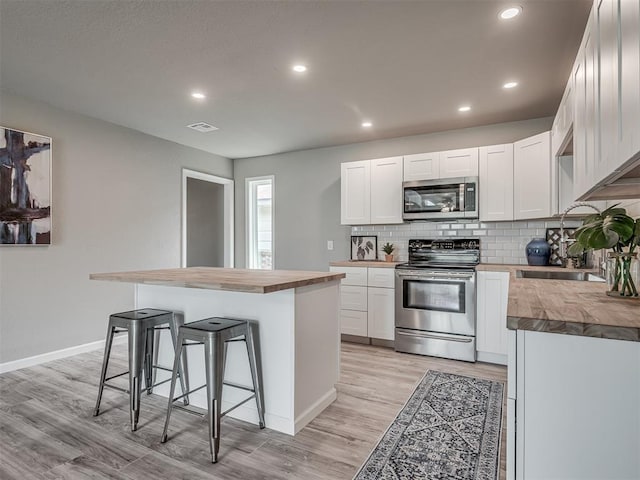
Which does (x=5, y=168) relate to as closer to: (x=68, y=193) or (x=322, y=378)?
(x=68, y=193)

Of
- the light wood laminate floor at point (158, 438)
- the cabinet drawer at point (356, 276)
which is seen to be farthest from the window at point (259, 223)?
the light wood laminate floor at point (158, 438)

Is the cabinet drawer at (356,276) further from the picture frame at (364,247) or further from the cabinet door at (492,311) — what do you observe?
the cabinet door at (492,311)

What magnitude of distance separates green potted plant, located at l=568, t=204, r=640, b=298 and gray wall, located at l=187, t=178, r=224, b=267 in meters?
5.67

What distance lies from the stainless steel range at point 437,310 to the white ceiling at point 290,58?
1.64m

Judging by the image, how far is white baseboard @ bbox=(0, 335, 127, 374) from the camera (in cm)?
326

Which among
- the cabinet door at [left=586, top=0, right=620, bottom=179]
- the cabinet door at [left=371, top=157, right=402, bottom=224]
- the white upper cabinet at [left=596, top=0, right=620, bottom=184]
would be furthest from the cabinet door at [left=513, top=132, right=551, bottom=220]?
the cabinet door at [left=586, top=0, right=620, bottom=179]

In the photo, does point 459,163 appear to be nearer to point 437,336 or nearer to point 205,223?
point 437,336

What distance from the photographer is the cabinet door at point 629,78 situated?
99 centimetres

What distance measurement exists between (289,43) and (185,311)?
197 cm

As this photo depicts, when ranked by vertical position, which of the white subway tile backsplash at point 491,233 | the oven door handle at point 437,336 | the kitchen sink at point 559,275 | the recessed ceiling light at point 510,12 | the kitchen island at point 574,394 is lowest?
the oven door handle at point 437,336

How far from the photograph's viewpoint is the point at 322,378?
251 cm

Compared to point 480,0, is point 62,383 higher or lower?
lower

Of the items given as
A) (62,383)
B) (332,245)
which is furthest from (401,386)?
(62,383)

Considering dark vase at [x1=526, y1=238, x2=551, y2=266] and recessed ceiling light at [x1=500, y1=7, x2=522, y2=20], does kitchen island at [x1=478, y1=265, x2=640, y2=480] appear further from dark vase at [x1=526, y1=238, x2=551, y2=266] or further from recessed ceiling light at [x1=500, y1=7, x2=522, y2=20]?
dark vase at [x1=526, y1=238, x2=551, y2=266]
